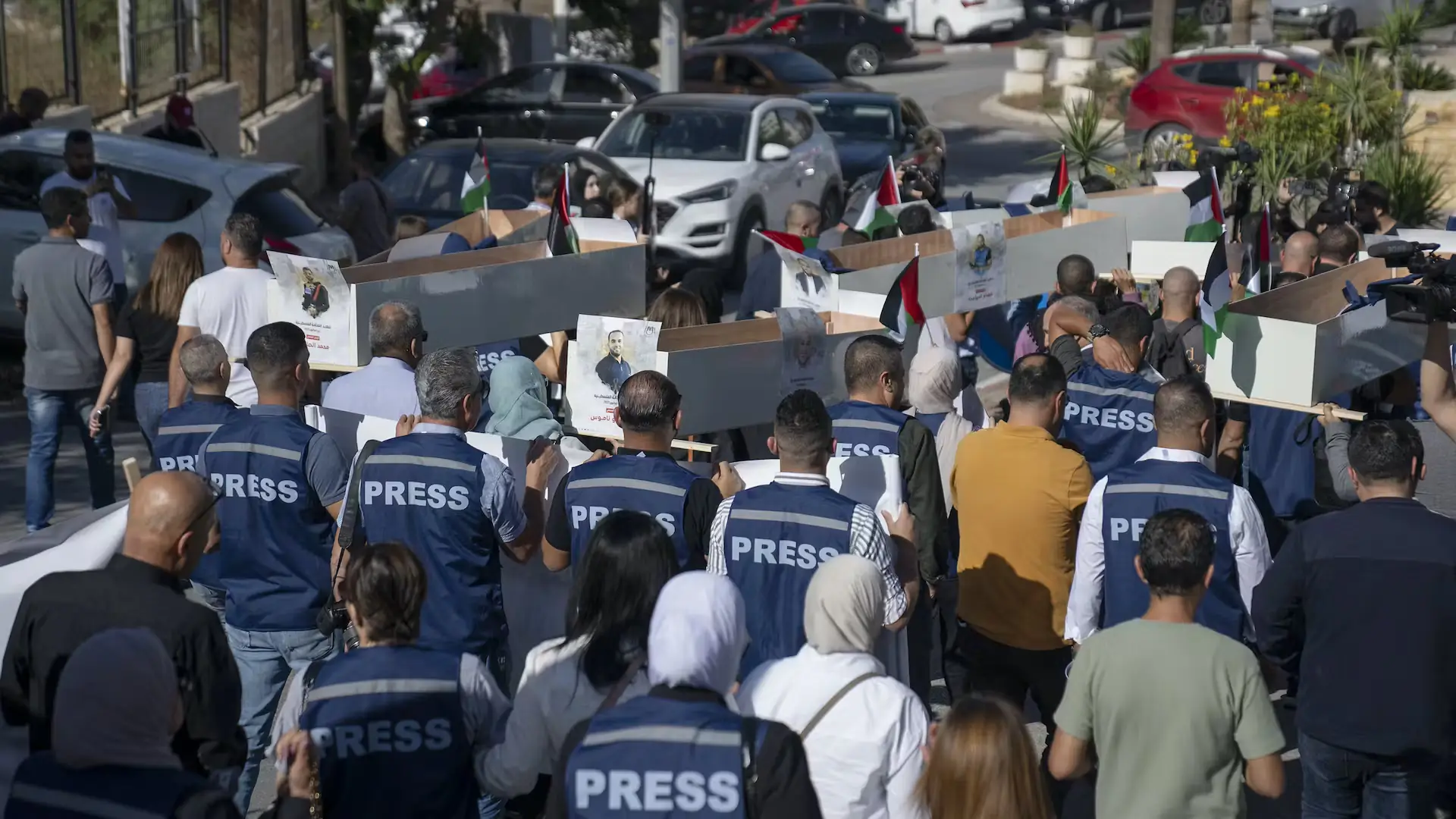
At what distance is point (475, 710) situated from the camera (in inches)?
157

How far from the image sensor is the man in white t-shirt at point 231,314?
7.40m

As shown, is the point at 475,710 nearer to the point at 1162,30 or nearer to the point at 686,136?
the point at 686,136

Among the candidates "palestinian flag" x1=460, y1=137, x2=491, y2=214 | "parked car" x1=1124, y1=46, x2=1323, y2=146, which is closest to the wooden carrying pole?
"palestinian flag" x1=460, y1=137, x2=491, y2=214

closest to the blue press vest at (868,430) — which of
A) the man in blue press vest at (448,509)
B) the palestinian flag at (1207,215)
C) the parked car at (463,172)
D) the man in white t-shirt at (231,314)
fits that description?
the man in blue press vest at (448,509)

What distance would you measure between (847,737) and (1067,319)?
13.6 ft

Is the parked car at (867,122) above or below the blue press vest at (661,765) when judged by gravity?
above

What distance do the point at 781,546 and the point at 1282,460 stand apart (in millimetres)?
3298

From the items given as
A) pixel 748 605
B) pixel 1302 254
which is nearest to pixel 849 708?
pixel 748 605

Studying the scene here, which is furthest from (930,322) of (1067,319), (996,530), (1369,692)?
(1369,692)

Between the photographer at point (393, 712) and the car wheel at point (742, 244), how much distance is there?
37.2ft

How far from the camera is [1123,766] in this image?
4.21 metres

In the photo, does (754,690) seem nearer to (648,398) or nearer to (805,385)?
(648,398)

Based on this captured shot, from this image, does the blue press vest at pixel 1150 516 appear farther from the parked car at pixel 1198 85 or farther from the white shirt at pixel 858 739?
the parked car at pixel 1198 85

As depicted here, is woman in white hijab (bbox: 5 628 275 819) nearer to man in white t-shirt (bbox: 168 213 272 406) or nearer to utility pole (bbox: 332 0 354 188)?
man in white t-shirt (bbox: 168 213 272 406)
